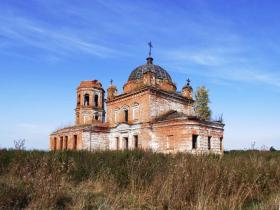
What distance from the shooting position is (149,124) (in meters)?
26.3

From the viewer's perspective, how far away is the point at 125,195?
6770mm

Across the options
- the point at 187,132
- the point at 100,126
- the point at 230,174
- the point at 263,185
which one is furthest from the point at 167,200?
the point at 100,126

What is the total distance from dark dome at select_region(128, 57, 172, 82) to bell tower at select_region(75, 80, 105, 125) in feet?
25.0

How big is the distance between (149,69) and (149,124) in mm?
8011

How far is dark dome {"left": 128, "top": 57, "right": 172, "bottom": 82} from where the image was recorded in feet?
104

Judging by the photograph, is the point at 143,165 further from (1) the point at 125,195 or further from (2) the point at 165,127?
(2) the point at 165,127

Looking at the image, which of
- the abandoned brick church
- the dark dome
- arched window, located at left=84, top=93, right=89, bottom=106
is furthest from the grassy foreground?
arched window, located at left=84, top=93, right=89, bottom=106

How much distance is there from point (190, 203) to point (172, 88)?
85.6 ft

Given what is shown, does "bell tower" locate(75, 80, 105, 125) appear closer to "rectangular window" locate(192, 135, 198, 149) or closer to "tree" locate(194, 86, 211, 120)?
"tree" locate(194, 86, 211, 120)

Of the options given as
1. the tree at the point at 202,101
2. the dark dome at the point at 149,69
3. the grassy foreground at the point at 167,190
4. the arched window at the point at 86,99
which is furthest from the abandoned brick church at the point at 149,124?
the grassy foreground at the point at 167,190

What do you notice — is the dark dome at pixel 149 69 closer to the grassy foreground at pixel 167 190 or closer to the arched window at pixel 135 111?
the arched window at pixel 135 111

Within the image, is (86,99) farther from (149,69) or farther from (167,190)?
(167,190)

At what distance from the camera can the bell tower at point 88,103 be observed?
125 feet

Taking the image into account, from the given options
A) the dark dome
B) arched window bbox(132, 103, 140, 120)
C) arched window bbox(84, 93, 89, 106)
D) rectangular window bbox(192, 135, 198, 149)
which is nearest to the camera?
rectangular window bbox(192, 135, 198, 149)
